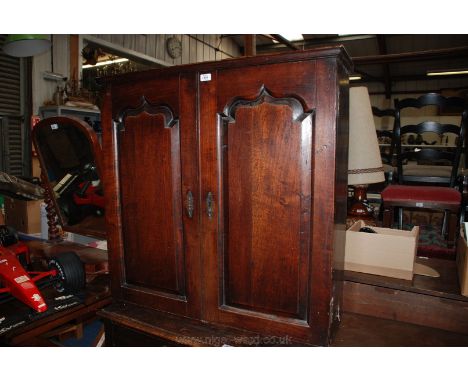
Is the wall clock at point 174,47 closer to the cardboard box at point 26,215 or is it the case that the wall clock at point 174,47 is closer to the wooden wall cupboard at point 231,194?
the cardboard box at point 26,215

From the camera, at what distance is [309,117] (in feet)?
3.40

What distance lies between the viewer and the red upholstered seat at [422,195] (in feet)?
8.55

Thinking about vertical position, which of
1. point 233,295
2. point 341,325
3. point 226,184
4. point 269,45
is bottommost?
point 341,325

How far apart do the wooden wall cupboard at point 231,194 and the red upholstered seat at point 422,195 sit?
1.74 meters

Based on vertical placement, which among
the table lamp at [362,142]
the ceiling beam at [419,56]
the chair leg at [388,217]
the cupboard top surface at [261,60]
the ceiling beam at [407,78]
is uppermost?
the ceiling beam at [407,78]

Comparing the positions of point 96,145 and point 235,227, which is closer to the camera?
point 235,227

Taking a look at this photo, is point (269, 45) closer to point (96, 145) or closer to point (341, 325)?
point (96, 145)

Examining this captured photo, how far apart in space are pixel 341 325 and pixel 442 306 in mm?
376

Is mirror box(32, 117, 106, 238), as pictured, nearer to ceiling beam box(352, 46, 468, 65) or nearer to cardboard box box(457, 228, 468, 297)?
cardboard box box(457, 228, 468, 297)

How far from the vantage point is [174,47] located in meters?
6.93

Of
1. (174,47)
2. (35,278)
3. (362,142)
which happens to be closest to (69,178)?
(35,278)

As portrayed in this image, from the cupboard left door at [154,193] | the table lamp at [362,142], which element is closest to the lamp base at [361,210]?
the table lamp at [362,142]

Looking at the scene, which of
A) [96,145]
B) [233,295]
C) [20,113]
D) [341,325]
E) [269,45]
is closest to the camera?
[233,295]
